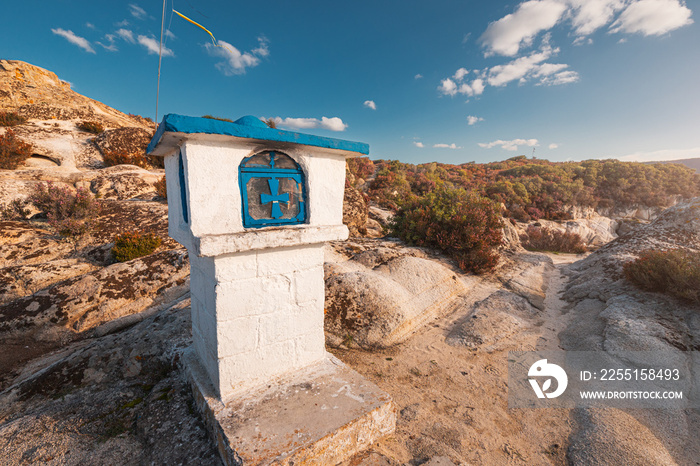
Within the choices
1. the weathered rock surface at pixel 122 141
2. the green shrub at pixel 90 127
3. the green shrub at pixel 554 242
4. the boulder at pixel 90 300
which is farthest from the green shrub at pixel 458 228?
the green shrub at pixel 90 127

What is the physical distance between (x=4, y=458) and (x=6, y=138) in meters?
17.0

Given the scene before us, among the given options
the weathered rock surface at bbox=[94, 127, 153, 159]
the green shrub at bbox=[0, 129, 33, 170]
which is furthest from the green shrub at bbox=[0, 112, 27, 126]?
the green shrub at bbox=[0, 129, 33, 170]

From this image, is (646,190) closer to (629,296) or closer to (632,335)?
(629,296)

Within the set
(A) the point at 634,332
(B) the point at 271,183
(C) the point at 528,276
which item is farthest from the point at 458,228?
(B) the point at 271,183

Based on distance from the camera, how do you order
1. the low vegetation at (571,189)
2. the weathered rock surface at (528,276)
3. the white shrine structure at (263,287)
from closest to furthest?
the white shrine structure at (263,287), the weathered rock surface at (528,276), the low vegetation at (571,189)

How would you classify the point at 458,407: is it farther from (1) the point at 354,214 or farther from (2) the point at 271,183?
(1) the point at 354,214

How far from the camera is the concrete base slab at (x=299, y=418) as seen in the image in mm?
2100

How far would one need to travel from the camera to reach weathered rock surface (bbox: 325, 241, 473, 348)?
476 cm

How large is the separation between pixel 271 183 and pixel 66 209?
31.1 ft

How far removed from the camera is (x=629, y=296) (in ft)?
17.4

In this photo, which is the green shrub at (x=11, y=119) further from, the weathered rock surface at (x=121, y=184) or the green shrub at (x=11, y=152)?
the weathered rock surface at (x=121, y=184)

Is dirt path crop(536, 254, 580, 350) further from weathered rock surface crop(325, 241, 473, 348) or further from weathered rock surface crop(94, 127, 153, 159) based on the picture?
weathered rock surface crop(94, 127, 153, 159)

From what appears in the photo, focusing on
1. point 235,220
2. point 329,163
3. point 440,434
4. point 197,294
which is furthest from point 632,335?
point 197,294

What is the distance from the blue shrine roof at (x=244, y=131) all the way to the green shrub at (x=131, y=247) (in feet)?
18.0
